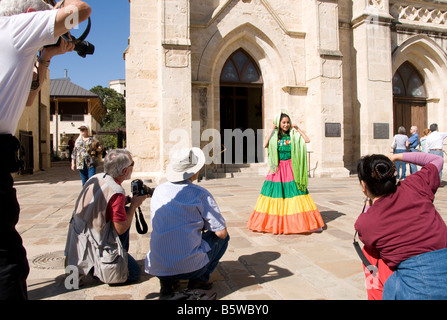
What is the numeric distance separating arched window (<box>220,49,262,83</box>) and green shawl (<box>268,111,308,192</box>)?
25.5 feet

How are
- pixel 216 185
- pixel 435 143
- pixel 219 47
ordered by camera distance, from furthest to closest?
pixel 219 47
pixel 216 185
pixel 435 143

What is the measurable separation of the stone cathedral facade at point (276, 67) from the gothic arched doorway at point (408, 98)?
0.71 metres

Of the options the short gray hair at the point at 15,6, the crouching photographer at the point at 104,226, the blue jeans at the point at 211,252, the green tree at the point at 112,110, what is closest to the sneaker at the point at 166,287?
the blue jeans at the point at 211,252

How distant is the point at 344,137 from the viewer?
12805 mm

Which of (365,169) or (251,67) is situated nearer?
(365,169)

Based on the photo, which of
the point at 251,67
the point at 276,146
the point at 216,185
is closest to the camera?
the point at 276,146

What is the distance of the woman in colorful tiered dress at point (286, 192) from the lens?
4613 millimetres

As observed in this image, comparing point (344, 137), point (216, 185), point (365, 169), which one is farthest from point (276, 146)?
point (344, 137)

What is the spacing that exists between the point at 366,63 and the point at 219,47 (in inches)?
212

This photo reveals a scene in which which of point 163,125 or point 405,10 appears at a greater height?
point 405,10

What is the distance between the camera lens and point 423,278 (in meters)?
1.79

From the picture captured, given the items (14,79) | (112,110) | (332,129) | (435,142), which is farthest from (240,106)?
(112,110)

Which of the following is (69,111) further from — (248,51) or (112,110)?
(112,110)

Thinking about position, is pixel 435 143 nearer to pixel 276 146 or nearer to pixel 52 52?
pixel 276 146
